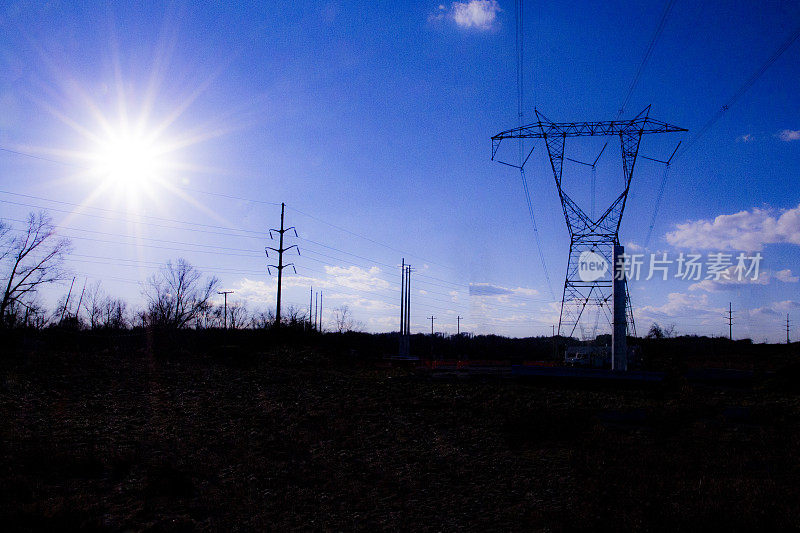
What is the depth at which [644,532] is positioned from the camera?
6352mm

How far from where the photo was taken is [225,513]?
746 cm

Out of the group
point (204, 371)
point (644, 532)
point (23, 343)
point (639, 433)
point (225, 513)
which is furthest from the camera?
point (23, 343)

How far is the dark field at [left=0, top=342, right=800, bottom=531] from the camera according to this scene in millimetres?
7176

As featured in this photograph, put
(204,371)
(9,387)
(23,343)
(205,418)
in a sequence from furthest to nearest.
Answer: (23,343) → (204,371) → (9,387) → (205,418)

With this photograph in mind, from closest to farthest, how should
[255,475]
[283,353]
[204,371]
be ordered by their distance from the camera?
[255,475] < [204,371] < [283,353]

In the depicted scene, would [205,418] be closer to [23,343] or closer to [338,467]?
[338,467]

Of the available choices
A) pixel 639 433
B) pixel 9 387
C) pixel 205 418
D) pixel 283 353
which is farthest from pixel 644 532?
pixel 283 353

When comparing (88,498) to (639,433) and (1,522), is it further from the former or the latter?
(639,433)

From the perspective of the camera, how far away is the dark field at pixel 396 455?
7176mm

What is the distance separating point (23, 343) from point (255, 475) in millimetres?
18553

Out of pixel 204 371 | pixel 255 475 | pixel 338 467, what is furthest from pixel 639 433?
pixel 204 371

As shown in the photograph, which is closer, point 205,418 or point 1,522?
point 1,522

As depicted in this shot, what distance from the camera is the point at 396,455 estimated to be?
10148 mm

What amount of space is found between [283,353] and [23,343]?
11.0m
